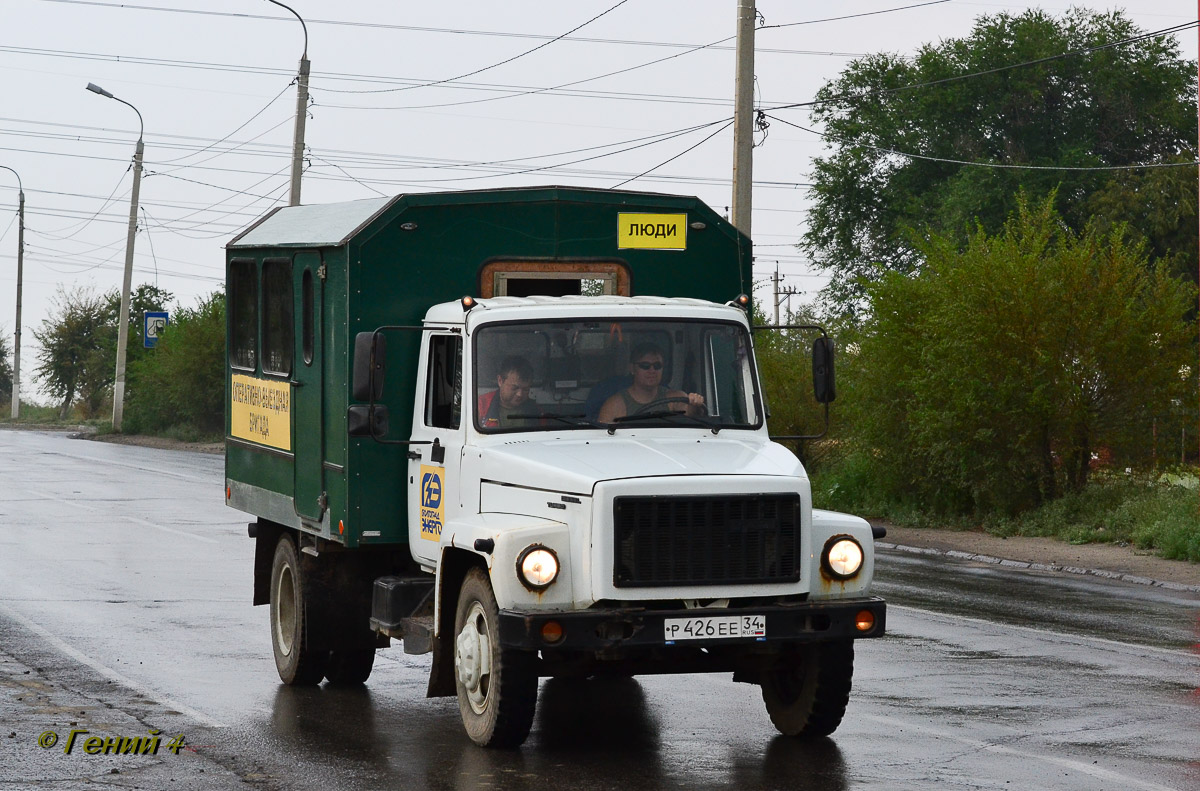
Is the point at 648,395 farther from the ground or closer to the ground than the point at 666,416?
farther from the ground

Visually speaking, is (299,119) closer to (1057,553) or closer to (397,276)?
(1057,553)

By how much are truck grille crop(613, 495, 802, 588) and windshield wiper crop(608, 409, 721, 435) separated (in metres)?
0.94

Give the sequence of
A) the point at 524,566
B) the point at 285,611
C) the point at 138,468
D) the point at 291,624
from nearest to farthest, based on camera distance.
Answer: the point at 524,566 < the point at 291,624 < the point at 285,611 < the point at 138,468

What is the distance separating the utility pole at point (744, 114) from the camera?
24109mm

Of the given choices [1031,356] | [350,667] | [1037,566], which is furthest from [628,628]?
[1031,356]

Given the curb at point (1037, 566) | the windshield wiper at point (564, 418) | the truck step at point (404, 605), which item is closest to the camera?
the windshield wiper at point (564, 418)

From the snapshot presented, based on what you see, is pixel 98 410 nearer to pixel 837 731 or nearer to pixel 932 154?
pixel 932 154

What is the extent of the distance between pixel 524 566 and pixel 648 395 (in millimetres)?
1465

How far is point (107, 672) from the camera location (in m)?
10.8

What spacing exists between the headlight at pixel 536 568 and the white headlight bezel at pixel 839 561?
4.51 feet

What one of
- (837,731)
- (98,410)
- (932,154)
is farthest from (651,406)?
(98,410)

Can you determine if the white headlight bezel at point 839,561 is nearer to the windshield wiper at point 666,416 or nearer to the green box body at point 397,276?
the windshield wiper at point 666,416

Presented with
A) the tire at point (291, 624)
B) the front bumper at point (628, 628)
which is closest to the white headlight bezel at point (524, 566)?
the front bumper at point (628, 628)

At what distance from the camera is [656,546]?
782 centimetres
